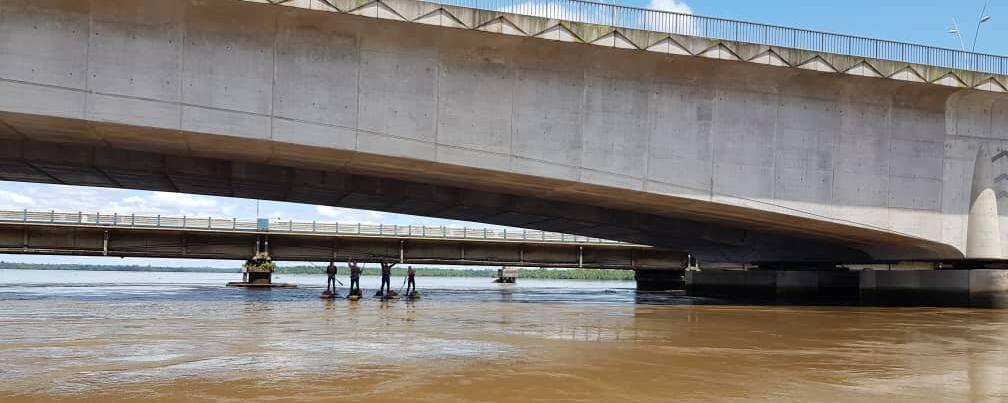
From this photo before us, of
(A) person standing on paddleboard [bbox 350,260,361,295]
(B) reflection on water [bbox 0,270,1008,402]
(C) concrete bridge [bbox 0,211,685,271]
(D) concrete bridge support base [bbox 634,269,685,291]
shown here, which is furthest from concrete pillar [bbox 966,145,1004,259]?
(D) concrete bridge support base [bbox 634,269,685,291]

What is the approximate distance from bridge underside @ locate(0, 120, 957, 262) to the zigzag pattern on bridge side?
4.07 m

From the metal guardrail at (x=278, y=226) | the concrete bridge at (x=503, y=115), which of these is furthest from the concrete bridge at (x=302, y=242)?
the concrete bridge at (x=503, y=115)

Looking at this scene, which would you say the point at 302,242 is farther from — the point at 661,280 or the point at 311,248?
the point at 661,280

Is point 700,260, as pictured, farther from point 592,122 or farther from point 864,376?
point 864,376

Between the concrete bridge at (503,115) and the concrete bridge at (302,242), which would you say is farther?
the concrete bridge at (302,242)

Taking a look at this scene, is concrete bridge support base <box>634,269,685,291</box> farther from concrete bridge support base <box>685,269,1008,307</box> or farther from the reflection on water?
the reflection on water

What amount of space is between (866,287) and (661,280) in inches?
1138

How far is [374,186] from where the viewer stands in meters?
31.9

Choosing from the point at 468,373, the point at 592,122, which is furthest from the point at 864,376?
the point at 592,122

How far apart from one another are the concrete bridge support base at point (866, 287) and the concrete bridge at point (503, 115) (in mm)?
1239

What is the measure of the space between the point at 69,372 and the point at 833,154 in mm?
24315

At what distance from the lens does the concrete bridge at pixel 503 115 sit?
824 inches

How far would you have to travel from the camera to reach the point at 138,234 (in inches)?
1842

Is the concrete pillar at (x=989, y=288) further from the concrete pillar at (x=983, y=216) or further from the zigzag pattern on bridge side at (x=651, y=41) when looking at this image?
the zigzag pattern on bridge side at (x=651, y=41)
